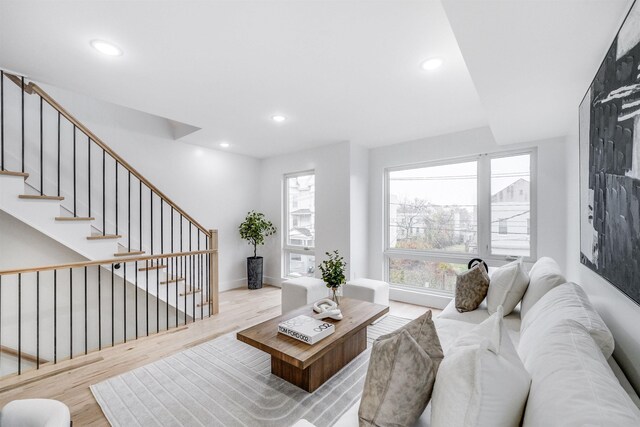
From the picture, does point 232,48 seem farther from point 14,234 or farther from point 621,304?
point 14,234

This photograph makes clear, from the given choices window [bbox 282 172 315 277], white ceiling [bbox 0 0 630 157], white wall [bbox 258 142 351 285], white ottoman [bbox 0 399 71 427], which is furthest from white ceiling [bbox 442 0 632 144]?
window [bbox 282 172 315 277]

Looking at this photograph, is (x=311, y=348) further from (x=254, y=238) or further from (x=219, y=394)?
(x=254, y=238)

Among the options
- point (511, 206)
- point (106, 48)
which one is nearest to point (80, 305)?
point (106, 48)

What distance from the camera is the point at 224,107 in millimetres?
3037

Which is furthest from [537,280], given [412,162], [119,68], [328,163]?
[119,68]

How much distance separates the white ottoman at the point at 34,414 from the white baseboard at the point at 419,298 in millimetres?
3774

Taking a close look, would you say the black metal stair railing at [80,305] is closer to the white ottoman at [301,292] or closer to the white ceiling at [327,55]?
the white ottoman at [301,292]

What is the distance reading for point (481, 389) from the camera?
70 cm

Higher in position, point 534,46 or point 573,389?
point 534,46

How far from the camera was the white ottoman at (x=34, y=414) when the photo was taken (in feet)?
3.87

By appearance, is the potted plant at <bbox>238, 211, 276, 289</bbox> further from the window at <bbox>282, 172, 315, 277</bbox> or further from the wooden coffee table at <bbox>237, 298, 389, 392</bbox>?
the wooden coffee table at <bbox>237, 298, 389, 392</bbox>

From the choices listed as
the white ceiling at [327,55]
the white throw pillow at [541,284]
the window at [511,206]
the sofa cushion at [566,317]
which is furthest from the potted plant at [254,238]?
the sofa cushion at [566,317]

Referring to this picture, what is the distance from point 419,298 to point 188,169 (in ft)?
13.3

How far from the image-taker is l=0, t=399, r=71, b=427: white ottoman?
118 cm
